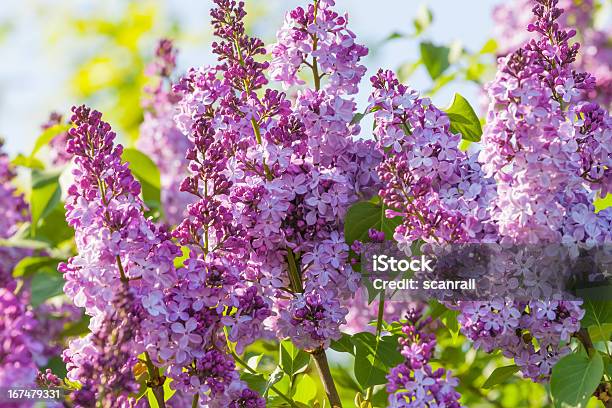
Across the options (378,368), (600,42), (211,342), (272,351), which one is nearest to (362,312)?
(272,351)

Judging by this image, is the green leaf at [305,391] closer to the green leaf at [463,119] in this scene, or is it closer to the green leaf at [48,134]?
the green leaf at [463,119]

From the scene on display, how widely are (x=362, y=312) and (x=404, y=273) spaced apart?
0.92m

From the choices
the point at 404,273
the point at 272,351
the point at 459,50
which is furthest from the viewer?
the point at 459,50

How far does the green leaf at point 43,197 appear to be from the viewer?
2363 millimetres

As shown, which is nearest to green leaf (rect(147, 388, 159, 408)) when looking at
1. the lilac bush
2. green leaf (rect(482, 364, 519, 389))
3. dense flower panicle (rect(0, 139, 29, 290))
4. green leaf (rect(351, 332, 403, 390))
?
the lilac bush

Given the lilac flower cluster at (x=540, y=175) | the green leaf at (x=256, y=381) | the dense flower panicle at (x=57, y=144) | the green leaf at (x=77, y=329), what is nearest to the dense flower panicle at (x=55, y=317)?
the green leaf at (x=77, y=329)

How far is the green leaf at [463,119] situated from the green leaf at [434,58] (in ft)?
3.32

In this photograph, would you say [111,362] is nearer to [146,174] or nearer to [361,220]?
[361,220]

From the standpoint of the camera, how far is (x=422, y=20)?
3139 millimetres

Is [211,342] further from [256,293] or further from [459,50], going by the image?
[459,50]

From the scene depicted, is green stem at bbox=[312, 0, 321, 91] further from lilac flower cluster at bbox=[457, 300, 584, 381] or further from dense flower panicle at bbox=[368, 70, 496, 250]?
lilac flower cluster at bbox=[457, 300, 584, 381]

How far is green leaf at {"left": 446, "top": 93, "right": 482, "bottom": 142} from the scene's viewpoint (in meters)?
1.83

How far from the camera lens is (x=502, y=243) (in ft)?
4.87

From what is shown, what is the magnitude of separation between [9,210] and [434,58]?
136cm
